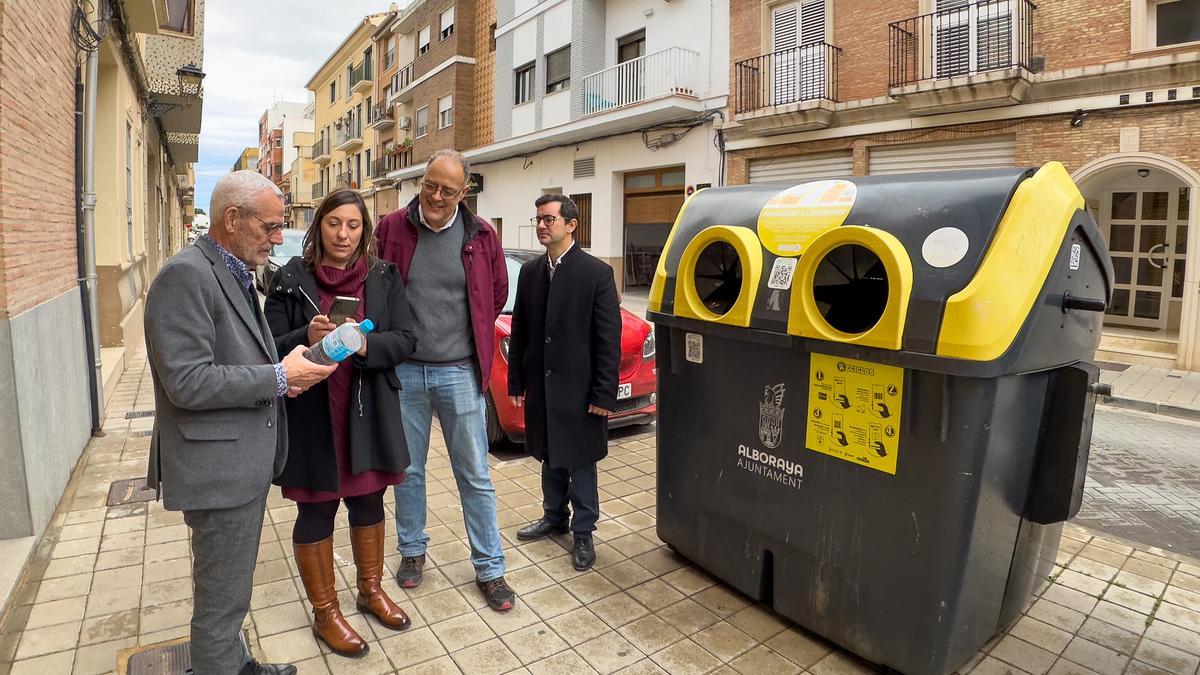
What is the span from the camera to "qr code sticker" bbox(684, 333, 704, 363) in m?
3.08

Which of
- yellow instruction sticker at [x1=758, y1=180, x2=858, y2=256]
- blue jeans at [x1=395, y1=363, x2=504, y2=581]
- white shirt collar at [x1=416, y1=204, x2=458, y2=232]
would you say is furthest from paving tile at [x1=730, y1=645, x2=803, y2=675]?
white shirt collar at [x1=416, y1=204, x2=458, y2=232]

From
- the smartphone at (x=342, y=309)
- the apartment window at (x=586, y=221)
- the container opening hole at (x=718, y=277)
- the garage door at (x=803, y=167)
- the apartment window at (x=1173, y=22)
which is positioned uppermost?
the apartment window at (x=1173, y=22)

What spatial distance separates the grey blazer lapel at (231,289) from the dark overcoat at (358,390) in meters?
0.36

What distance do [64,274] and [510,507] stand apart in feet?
11.3

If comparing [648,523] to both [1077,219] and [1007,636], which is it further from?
[1077,219]

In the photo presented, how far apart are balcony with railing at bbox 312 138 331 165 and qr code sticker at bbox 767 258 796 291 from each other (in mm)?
48070

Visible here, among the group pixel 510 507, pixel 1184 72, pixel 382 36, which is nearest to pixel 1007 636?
pixel 510 507

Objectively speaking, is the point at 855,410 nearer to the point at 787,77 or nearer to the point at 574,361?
the point at 574,361

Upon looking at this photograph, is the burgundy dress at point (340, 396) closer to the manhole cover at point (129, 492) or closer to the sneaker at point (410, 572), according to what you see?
the sneaker at point (410, 572)

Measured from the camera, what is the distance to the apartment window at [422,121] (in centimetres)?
2752

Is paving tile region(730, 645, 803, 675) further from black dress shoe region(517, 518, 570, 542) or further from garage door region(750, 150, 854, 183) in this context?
garage door region(750, 150, 854, 183)

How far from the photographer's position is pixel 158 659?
8.59 ft

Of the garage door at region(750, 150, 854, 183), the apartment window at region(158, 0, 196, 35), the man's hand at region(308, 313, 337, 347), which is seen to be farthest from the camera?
the garage door at region(750, 150, 854, 183)

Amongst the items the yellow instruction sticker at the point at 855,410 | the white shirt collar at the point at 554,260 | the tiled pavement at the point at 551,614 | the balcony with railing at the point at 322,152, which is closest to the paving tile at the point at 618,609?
the tiled pavement at the point at 551,614
